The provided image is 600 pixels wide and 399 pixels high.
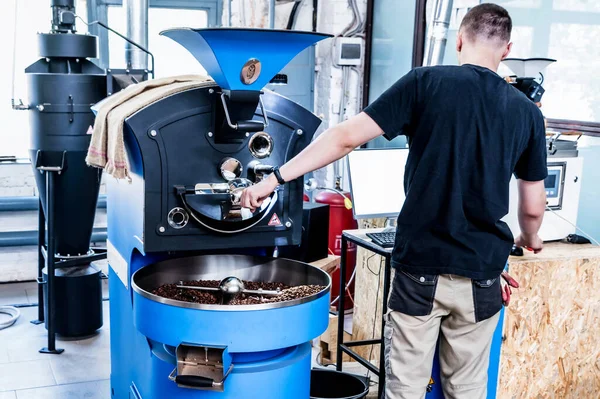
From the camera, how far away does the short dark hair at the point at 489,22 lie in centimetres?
199

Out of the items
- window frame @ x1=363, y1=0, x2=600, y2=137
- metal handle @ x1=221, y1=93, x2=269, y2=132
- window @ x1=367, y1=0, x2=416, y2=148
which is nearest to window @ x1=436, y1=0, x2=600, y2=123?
window frame @ x1=363, y1=0, x2=600, y2=137

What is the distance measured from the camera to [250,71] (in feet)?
6.34

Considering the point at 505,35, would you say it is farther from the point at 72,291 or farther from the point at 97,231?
the point at 97,231

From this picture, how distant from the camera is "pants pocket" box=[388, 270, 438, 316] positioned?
2043 millimetres

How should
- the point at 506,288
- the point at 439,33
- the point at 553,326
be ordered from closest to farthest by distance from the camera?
1. the point at 506,288
2. the point at 553,326
3. the point at 439,33

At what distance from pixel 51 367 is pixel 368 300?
1.52 m

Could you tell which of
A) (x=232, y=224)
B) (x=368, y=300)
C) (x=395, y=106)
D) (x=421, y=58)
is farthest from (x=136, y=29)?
(x=395, y=106)

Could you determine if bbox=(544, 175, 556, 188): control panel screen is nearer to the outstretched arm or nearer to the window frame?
the window frame

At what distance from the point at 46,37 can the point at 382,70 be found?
256cm

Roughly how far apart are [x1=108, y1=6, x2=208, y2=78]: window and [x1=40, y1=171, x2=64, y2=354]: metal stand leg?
1659mm

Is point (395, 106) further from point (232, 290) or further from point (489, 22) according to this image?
point (232, 290)

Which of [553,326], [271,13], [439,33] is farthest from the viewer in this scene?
[271,13]

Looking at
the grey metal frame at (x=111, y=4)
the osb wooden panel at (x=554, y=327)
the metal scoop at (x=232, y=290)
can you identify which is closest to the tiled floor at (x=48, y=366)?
the metal scoop at (x=232, y=290)

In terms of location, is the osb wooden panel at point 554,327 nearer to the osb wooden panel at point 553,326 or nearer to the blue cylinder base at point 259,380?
the osb wooden panel at point 553,326
